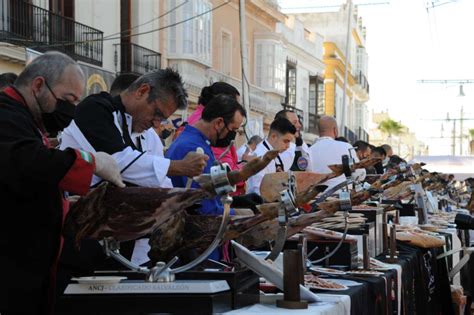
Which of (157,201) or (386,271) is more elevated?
(157,201)

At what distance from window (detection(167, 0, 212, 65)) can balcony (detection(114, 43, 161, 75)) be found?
76.4 inches

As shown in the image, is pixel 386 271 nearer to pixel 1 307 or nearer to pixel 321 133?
pixel 1 307

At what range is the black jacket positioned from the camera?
319cm

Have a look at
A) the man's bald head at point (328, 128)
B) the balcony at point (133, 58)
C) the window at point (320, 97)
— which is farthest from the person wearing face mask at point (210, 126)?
the window at point (320, 97)

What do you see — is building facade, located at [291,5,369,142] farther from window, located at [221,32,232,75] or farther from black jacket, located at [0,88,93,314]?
black jacket, located at [0,88,93,314]

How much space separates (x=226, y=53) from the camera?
29.9 meters

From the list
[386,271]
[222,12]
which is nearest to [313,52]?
[222,12]

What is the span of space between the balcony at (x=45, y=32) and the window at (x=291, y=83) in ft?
66.9

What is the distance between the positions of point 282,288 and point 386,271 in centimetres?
176

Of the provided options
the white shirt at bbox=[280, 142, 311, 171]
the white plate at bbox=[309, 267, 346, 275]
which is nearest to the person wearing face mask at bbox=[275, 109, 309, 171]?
the white shirt at bbox=[280, 142, 311, 171]

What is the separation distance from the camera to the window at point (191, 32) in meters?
24.9

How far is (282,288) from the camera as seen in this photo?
366 cm

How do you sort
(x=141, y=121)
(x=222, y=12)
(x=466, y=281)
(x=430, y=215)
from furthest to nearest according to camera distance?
(x=222, y=12) → (x=430, y=215) → (x=466, y=281) → (x=141, y=121)

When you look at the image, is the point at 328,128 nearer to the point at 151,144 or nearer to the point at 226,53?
the point at 151,144
